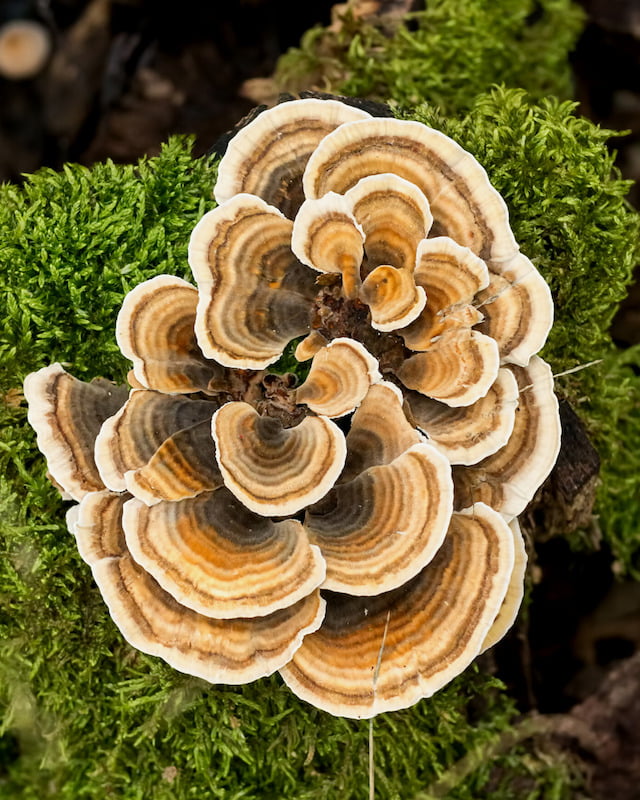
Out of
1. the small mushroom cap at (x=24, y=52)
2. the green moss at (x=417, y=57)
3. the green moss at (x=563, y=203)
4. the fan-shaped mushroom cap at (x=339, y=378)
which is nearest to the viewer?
the fan-shaped mushroom cap at (x=339, y=378)

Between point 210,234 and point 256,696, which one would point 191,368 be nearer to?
point 210,234

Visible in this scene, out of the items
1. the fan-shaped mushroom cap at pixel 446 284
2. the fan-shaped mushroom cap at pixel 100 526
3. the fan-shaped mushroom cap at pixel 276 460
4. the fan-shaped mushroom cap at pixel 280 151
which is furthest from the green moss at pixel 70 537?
the fan-shaped mushroom cap at pixel 276 460

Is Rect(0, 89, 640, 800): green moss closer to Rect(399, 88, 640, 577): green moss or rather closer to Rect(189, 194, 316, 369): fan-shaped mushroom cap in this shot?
Rect(399, 88, 640, 577): green moss

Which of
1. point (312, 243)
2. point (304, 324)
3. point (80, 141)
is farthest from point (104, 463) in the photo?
point (80, 141)

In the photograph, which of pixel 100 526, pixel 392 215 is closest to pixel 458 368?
pixel 392 215

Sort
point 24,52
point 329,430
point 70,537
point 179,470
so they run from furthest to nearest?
point 24,52
point 70,537
point 179,470
point 329,430

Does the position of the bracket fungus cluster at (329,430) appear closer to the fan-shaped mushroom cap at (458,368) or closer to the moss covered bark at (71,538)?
the fan-shaped mushroom cap at (458,368)

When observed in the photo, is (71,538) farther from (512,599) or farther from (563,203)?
(563,203)
